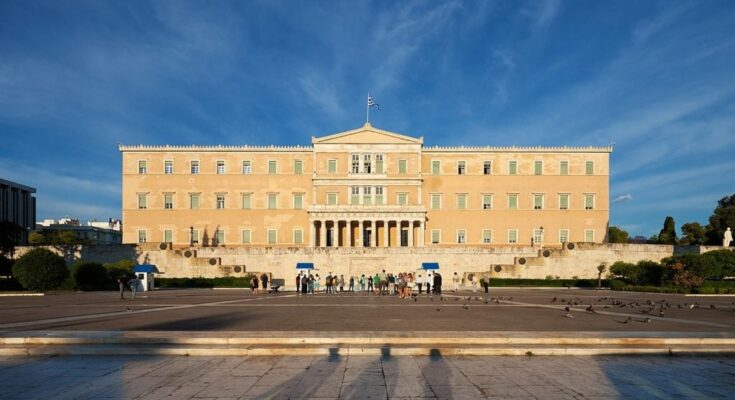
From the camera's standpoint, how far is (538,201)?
56.5 metres

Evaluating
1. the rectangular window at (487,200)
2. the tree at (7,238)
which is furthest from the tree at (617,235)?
the tree at (7,238)

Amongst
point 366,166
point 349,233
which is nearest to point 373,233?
point 349,233

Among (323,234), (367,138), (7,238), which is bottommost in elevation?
(323,234)

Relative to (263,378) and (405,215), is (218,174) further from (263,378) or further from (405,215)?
(263,378)

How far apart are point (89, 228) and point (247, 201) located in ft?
234

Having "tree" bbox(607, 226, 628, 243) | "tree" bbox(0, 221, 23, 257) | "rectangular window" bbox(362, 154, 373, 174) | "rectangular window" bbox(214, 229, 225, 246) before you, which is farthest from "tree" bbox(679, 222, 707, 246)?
"tree" bbox(0, 221, 23, 257)

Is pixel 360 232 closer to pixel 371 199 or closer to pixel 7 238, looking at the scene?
pixel 371 199

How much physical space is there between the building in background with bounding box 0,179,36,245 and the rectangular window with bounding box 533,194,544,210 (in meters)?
79.7

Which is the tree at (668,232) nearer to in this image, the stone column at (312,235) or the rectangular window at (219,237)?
the stone column at (312,235)

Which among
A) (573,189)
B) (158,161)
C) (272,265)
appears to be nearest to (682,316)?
(272,265)

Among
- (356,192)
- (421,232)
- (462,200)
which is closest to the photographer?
(421,232)

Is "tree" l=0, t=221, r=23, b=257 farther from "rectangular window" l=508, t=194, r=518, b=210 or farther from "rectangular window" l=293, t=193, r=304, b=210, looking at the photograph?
"rectangular window" l=508, t=194, r=518, b=210

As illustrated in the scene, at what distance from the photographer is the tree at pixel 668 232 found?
223ft

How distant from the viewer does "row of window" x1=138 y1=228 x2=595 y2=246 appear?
5581 cm
